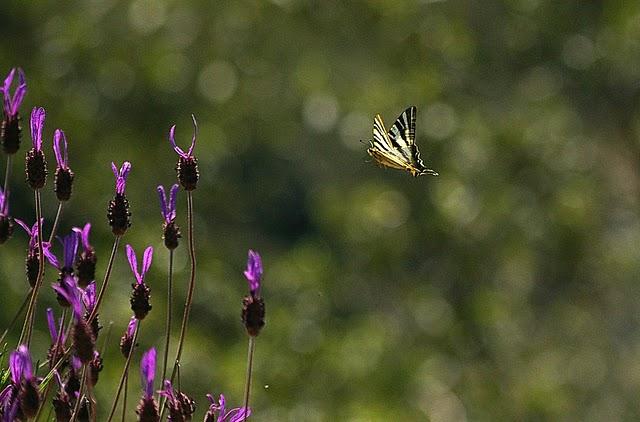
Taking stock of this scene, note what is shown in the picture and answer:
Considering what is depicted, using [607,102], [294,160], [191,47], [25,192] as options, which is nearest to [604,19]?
[607,102]

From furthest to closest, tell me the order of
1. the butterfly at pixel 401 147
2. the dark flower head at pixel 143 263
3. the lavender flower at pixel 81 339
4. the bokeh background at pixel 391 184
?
the bokeh background at pixel 391 184 → the butterfly at pixel 401 147 → the dark flower head at pixel 143 263 → the lavender flower at pixel 81 339

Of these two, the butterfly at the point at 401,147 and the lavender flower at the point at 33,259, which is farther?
the butterfly at the point at 401,147

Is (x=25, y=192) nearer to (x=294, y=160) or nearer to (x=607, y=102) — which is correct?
(x=294, y=160)

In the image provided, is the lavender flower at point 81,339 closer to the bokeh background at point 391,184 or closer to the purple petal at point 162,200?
the purple petal at point 162,200

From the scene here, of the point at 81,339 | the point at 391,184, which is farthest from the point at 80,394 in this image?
the point at 391,184

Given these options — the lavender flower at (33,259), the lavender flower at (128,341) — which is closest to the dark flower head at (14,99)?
the lavender flower at (33,259)

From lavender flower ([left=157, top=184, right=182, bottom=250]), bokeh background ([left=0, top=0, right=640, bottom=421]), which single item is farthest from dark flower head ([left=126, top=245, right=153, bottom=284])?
bokeh background ([left=0, top=0, right=640, bottom=421])
